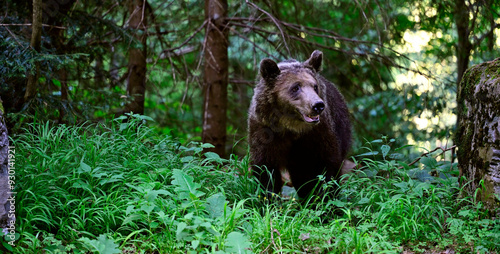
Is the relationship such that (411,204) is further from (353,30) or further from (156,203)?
(353,30)

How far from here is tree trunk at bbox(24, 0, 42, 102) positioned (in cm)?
486

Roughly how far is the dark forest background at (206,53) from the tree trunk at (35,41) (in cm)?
1

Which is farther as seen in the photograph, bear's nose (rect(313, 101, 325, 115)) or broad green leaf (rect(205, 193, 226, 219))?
bear's nose (rect(313, 101, 325, 115))

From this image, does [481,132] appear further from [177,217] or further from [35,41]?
[35,41]

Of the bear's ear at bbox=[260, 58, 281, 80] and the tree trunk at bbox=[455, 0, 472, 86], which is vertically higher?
the tree trunk at bbox=[455, 0, 472, 86]

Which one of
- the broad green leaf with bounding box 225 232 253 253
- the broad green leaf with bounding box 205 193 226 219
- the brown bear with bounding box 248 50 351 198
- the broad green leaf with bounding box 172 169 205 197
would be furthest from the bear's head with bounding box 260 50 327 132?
the broad green leaf with bounding box 225 232 253 253

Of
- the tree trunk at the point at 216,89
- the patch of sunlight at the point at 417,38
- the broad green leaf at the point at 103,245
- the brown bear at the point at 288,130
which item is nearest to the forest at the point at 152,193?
the broad green leaf at the point at 103,245

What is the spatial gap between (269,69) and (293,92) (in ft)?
1.37

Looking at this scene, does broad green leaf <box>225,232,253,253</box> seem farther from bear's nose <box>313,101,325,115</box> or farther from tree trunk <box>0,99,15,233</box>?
bear's nose <box>313,101,325,115</box>

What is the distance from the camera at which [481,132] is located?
4039 mm

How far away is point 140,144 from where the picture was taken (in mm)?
4805

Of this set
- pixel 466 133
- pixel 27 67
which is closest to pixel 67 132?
pixel 27 67

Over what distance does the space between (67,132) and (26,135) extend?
1.68 ft

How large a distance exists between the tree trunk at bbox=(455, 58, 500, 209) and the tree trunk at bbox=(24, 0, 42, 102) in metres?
4.59
